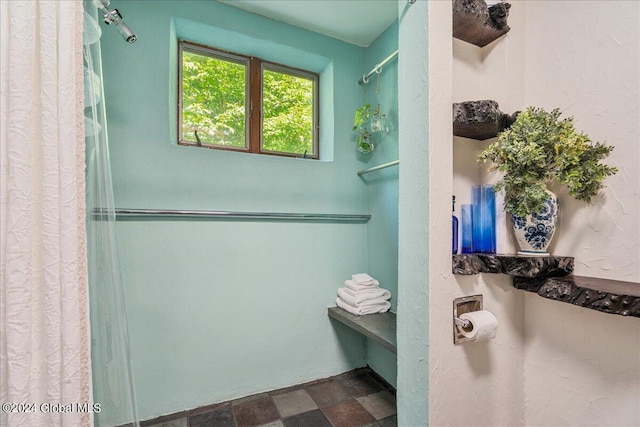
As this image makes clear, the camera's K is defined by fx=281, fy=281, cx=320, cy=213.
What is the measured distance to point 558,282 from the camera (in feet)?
2.45

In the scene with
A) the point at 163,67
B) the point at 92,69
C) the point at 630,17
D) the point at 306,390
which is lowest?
the point at 306,390

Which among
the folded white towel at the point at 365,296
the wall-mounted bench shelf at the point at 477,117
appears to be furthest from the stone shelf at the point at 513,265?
the folded white towel at the point at 365,296

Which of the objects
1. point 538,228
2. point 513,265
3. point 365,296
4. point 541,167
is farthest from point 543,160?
point 365,296

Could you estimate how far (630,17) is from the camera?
2.45 ft

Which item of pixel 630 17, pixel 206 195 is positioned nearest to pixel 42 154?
pixel 206 195

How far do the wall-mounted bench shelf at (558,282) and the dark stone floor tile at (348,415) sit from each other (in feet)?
3.21

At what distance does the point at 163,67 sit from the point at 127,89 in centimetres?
21

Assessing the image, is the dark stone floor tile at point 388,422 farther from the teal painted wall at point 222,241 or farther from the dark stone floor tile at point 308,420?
the teal painted wall at point 222,241

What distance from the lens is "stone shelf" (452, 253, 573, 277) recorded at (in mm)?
772

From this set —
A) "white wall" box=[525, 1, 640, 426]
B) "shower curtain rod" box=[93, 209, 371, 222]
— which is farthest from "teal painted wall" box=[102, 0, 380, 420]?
"white wall" box=[525, 1, 640, 426]

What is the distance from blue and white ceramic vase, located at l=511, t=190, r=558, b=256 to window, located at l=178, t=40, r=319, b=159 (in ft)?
4.34

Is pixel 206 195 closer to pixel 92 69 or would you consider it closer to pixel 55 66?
pixel 92 69

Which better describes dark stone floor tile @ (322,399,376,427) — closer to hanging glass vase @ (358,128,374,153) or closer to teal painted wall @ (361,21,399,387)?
teal painted wall @ (361,21,399,387)

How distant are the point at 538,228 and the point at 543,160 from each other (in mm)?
190
